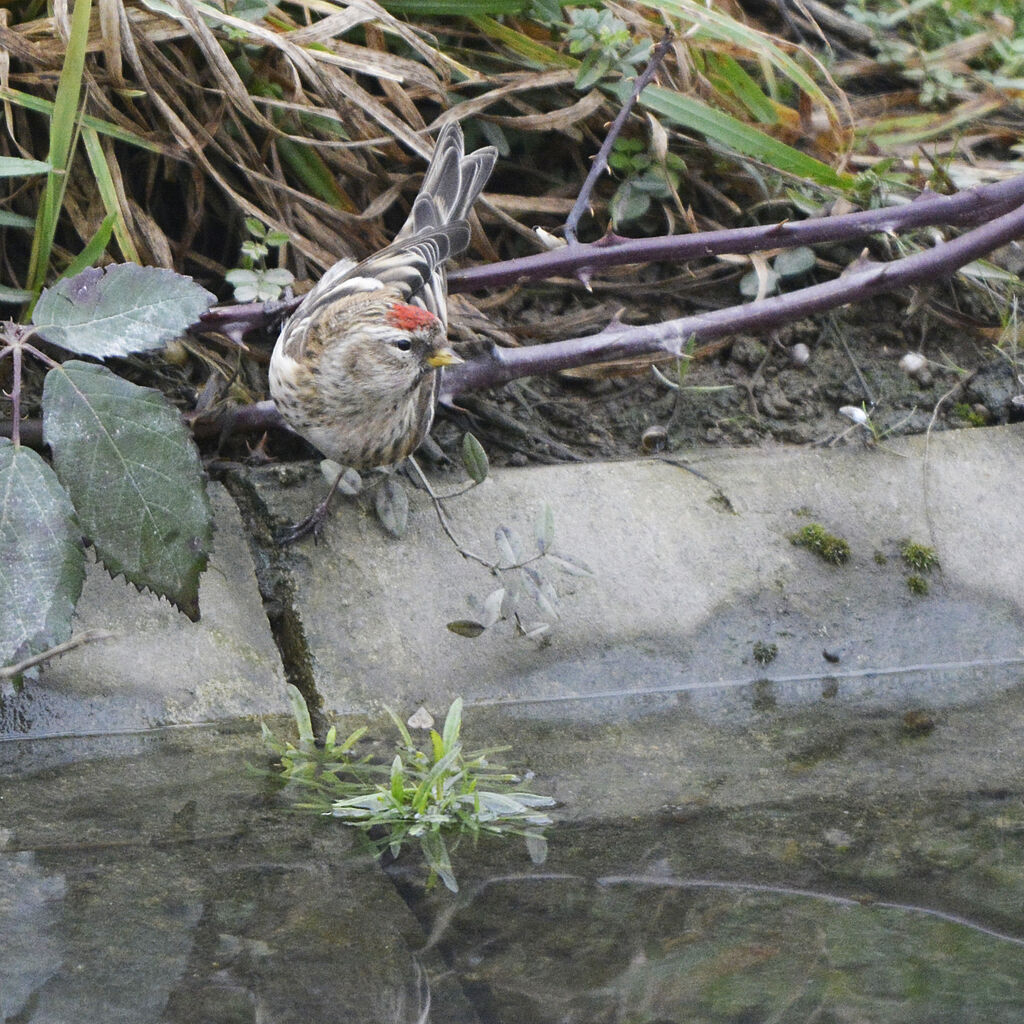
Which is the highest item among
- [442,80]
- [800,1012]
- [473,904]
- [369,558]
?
[442,80]

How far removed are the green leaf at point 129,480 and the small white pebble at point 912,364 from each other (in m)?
2.45

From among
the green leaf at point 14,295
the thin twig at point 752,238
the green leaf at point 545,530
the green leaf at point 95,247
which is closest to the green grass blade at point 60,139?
the green leaf at point 14,295

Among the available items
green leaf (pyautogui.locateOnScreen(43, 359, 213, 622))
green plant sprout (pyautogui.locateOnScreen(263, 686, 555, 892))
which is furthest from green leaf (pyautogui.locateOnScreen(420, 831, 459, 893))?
green leaf (pyautogui.locateOnScreen(43, 359, 213, 622))

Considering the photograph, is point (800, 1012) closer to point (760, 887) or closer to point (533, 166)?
point (760, 887)

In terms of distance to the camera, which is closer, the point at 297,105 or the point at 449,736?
the point at 449,736

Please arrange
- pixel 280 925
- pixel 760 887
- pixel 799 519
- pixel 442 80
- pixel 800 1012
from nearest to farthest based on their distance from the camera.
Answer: pixel 800 1012 < pixel 280 925 < pixel 760 887 < pixel 799 519 < pixel 442 80

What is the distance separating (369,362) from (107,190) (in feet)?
3.04

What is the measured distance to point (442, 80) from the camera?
4.36 meters

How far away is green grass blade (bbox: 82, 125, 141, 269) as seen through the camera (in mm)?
3738

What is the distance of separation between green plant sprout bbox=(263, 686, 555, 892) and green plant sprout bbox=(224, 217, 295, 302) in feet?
4.78

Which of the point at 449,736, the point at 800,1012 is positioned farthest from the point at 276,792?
the point at 800,1012

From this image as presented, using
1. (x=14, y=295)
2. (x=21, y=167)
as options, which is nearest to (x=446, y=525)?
(x=14, y=295)

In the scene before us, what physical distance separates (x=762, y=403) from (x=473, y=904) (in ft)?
7.89

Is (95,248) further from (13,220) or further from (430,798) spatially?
(430,798)
